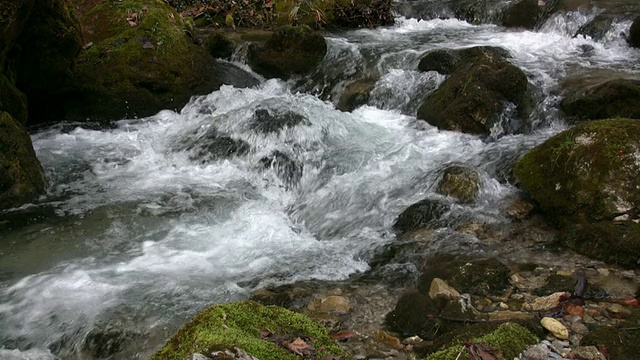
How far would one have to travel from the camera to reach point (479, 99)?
8.64 metres

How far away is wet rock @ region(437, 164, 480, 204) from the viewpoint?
652 centimetres

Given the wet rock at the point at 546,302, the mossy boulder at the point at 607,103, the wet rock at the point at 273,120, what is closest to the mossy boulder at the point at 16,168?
the wet rock at the point at 273,120

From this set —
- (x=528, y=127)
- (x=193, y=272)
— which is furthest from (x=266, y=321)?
(x=528, y=127)

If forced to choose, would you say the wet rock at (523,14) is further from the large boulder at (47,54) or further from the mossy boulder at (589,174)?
the large boulder at (47,54)

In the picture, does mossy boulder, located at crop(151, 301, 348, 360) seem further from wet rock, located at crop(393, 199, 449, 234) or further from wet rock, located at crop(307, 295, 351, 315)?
wet rock, located at crop(393, 199, 449, 234)

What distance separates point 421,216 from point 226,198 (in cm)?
274

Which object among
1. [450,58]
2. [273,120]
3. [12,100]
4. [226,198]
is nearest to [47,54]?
[12,100]

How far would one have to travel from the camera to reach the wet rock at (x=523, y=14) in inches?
543

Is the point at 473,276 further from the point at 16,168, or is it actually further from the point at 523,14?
the point at 523,14

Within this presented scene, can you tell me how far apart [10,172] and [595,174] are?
7.11 metres

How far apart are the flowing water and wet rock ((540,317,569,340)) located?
209cm

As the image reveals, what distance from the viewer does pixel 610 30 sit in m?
12.0

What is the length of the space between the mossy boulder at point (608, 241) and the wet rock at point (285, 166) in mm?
3898

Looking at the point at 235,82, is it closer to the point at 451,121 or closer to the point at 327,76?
the point at 327,76
